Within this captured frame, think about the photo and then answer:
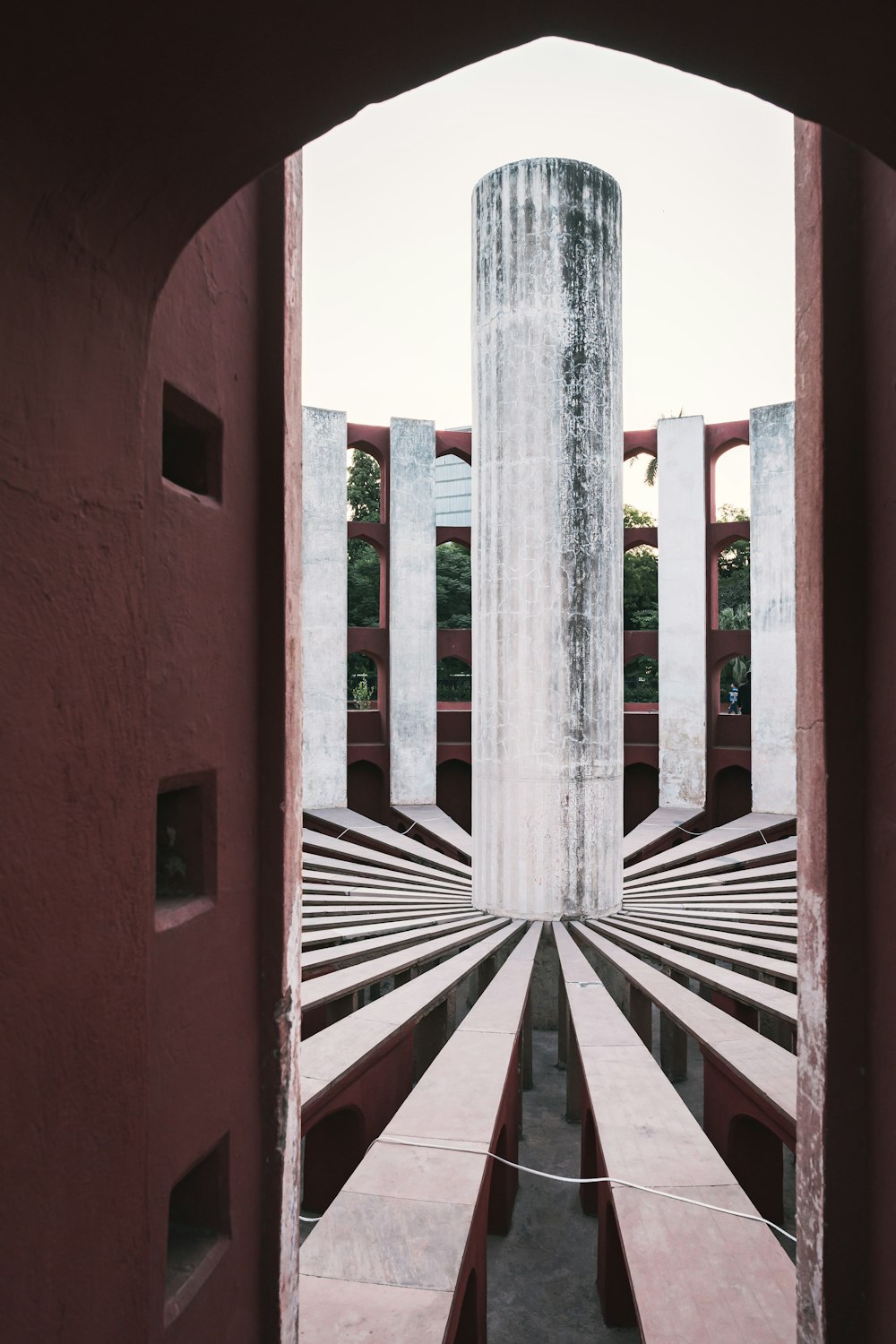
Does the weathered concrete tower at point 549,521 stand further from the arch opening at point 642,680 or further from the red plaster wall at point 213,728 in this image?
the arch opening at point 642,680

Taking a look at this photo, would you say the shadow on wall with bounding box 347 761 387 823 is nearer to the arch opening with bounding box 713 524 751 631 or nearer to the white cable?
the white cable

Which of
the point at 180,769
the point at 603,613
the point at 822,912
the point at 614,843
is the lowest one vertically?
the point at 614,843

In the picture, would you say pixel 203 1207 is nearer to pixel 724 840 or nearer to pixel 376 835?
pixel 376 835

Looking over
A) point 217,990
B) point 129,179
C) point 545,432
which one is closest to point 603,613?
point 545,432

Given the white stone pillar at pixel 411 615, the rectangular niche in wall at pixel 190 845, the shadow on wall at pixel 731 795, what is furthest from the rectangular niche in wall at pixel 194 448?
the shadow on wall at pixel 731 795

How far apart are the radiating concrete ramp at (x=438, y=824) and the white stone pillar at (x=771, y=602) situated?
13.9 ft

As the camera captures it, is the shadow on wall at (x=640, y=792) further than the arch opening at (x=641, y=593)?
No

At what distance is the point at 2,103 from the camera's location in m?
1.61

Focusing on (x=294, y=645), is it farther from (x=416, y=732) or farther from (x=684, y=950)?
(x=416, y=732)

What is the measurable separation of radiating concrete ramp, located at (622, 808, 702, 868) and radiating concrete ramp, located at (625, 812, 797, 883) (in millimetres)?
169

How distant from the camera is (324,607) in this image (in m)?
13.2

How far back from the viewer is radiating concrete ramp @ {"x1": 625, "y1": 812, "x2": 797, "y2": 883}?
35.2 ft

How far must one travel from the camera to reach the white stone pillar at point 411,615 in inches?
537

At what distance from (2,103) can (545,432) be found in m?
6.64
